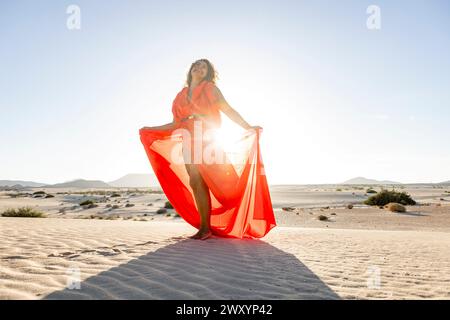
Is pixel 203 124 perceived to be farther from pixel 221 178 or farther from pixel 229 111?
pixel 221 178

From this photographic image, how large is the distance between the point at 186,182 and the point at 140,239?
4.29 ft

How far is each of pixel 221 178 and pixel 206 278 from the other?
2.64 m

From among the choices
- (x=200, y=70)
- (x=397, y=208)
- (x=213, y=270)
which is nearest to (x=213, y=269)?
(x=213, y=270)

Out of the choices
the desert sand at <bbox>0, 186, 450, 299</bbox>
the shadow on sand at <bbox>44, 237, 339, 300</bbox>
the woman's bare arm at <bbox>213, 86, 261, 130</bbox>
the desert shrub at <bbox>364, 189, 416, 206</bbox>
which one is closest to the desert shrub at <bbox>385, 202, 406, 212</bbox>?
the desert shrub at <bbox>364, 189, 416, 206</bbox>

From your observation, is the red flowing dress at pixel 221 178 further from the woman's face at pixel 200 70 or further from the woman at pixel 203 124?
the woman's face at pixel 200 70

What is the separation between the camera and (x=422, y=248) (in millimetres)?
6465

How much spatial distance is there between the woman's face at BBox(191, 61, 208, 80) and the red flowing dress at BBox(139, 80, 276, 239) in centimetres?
12

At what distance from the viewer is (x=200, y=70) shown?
634 cm

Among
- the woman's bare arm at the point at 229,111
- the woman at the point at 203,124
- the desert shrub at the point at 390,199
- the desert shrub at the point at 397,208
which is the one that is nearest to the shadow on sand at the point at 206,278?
the woman at the point at 203,124

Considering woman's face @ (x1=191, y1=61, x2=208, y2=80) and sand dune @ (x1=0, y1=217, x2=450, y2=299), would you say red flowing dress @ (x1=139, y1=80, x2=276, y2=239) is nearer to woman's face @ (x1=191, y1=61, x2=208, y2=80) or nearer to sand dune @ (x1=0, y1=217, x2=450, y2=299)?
woman's face @ (x1=191, y1=61, x2=208, y2=80)
